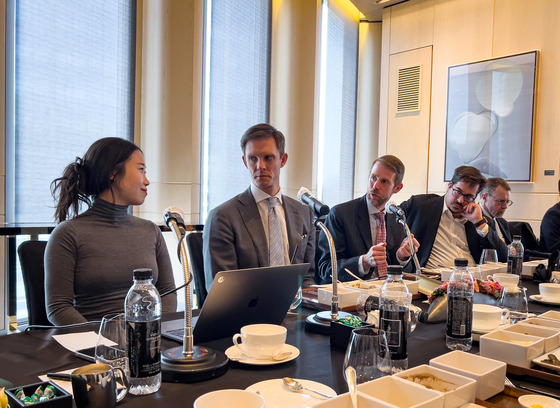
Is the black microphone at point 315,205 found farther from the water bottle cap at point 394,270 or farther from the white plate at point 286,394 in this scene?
the white plate at point 286,394

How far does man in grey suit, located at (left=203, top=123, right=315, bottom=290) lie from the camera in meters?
2.16

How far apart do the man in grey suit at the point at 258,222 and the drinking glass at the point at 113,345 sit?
1068 mm

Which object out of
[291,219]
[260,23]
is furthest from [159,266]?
[260,23]

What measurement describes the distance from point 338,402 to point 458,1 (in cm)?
561

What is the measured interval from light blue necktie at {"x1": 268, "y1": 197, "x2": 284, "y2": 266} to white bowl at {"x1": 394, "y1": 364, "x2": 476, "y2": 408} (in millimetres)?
1314

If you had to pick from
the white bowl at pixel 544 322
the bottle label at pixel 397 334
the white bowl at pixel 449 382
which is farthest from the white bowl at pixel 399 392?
the white bowl at pixel 544 322

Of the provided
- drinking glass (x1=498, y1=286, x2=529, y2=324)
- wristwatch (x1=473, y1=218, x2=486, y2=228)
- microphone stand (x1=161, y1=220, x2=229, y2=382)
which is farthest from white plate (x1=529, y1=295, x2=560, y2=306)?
microphone stand (x1=161, y1=220, x2=229, y2=382)

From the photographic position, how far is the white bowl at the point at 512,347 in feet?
3.70

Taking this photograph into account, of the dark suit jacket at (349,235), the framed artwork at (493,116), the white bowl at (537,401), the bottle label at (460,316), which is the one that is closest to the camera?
the white bowl at (537,401)

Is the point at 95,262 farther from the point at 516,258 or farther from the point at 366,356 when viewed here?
the point at 516,258

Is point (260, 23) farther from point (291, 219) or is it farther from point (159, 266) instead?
point (159, 266)

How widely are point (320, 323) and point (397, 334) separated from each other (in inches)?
14.2

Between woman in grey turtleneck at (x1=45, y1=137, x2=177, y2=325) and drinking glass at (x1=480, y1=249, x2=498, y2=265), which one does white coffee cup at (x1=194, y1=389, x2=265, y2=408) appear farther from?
drinking glass at (x1=480, y1=249, x2=498, y2=265)

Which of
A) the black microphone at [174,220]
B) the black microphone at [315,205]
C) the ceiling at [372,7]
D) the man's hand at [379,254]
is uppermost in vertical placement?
the ceiling at [372,7]
